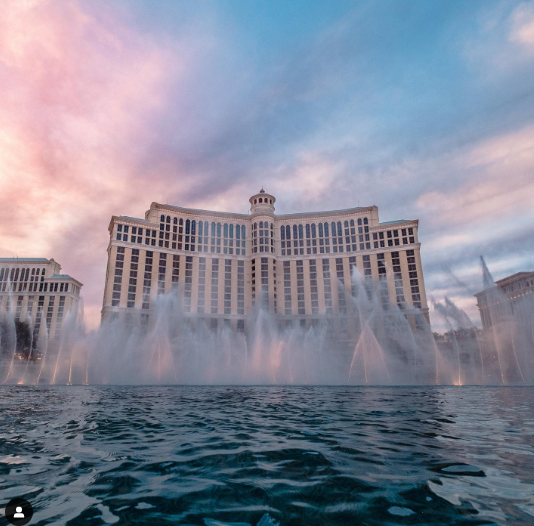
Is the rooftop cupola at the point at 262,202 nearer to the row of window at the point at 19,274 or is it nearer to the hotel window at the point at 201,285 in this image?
the hotel window at the point at 201,285

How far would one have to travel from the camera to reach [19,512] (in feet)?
14.8

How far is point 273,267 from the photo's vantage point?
102 m

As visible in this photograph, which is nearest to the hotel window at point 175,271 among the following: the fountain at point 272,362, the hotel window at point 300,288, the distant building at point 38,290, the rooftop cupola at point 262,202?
the rooftop cupola at point 262,202

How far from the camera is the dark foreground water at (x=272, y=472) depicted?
4480mm

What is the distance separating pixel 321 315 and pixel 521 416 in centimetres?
8373

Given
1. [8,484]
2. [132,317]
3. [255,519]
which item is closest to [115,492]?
[8,484]

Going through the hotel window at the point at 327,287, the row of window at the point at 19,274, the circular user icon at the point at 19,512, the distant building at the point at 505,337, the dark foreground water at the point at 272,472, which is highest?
the row of window at the point at 19,274

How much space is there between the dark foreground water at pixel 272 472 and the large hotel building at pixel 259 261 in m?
84.7

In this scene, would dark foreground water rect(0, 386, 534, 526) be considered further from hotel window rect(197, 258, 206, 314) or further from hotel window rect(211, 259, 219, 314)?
hotel window rect(211, 259, 219, 314)

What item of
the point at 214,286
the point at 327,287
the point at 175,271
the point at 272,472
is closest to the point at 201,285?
the point at 214,286

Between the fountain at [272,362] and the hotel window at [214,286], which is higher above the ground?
the hotel window at [214,286]

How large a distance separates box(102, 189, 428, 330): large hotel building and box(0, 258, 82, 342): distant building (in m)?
50.5

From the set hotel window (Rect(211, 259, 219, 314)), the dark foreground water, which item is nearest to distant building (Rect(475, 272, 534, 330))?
the dark foreground water

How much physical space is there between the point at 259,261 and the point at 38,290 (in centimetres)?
9034
